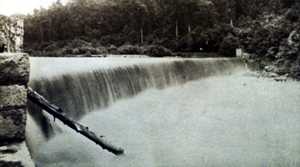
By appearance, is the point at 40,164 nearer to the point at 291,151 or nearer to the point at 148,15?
the point at 291,151

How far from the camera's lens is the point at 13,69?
153 cm

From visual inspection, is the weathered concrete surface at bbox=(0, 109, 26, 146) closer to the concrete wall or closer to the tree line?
the concrete wall

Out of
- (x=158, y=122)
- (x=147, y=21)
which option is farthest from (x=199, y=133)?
(x=147, y=21)

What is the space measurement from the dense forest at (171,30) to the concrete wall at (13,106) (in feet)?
18.2

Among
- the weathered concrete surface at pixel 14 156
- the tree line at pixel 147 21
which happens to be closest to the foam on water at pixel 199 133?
the weathered concrete surface at pixel 14 156

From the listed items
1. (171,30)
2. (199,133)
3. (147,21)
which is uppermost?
(147,21)

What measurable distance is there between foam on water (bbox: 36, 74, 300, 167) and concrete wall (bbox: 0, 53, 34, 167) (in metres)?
1.07

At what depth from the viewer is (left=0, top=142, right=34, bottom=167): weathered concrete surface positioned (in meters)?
1.48

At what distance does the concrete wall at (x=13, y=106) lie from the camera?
1.51 metres

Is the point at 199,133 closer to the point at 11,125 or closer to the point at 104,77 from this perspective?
the point at 104,77

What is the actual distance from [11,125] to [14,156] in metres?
0.11

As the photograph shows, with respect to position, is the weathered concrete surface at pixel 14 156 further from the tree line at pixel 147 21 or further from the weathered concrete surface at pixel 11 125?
the tree line at pixel 147 21

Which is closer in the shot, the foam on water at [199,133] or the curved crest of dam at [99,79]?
the foam on water at [199,133]

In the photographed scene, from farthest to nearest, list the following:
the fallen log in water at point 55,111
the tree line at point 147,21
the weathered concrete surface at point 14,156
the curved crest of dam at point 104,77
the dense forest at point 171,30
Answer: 1. the tree line at point 147,21
2. the dense forest at point 171,30
3. the curved crest of dam at point 104,77
4. the fallen log in water at point 55,111
5. the weathered concrete surface at point 14,156
